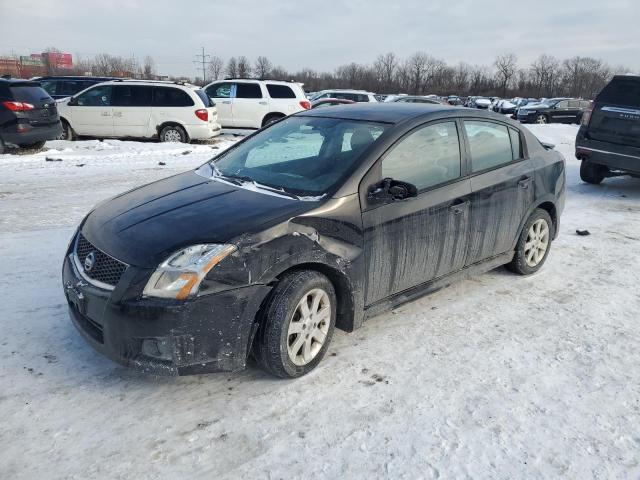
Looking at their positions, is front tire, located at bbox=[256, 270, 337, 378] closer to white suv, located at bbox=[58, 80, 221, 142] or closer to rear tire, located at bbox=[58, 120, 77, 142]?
white suv, located at bbox=[58, 80, 221, 142]

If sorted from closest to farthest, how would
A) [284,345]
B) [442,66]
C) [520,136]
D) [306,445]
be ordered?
1. [306,445]
2. [284,345]
3. [520,136]
4. [442,66]

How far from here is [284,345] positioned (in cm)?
302

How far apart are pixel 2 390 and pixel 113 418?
721 mm

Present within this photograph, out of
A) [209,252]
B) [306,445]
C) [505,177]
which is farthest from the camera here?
[505,177]

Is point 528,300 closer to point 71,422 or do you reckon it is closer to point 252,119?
point 71,422

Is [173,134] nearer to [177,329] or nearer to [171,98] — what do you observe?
[171,98]

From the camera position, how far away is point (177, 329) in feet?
8.98

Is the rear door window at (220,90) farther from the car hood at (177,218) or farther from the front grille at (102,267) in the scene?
the front grille at (102,267)

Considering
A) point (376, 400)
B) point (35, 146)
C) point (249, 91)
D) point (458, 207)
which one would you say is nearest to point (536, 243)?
point (458, 207)

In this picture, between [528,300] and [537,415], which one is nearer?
[537,415]

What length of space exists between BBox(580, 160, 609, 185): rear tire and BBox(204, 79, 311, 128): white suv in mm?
9213

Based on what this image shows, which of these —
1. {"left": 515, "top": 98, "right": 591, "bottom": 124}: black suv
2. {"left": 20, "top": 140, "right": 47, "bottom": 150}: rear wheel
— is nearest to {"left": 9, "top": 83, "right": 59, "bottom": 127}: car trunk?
{"left": 20, "top": 140, "right": 47, "bottom": 150}: rear wheel

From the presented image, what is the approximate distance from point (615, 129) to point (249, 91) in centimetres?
1125

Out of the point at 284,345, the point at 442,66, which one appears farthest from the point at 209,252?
the point at 442,66
